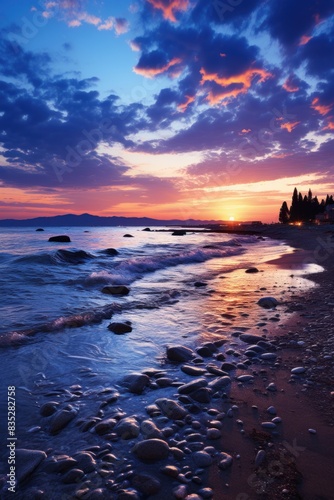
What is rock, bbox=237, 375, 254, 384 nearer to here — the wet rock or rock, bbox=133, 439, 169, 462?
the wet rock

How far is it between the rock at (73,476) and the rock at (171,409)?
Answer: 40.4 inches

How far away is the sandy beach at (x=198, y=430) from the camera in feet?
6.59

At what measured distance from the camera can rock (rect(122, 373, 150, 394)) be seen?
3.40m

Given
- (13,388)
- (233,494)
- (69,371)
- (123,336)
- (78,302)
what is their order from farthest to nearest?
(78,302), (123,336), (69,371), (13,388), (233,494)

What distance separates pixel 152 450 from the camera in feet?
7.63

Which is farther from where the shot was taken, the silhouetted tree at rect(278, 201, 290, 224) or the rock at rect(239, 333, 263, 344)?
the silhouetted tree at rect(278, 201, 290, 224)

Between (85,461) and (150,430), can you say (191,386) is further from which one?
(85,461)

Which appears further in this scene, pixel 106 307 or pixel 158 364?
pixel 106 307

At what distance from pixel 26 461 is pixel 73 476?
0.47 m

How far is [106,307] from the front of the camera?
7422 millimetres

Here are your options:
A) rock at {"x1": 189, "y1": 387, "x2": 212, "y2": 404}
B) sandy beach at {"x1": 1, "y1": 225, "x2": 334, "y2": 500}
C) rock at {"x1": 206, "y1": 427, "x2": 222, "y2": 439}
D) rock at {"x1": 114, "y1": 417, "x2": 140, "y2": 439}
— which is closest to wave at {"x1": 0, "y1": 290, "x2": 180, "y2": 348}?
sandy beach at {"x1": 1, "y1": 225, "x2": 334, "y2": 500}

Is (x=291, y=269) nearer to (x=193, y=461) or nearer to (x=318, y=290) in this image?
(x=318, y=290)

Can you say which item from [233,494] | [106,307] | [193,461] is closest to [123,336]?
[106,307]

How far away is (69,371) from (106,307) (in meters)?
3.47
